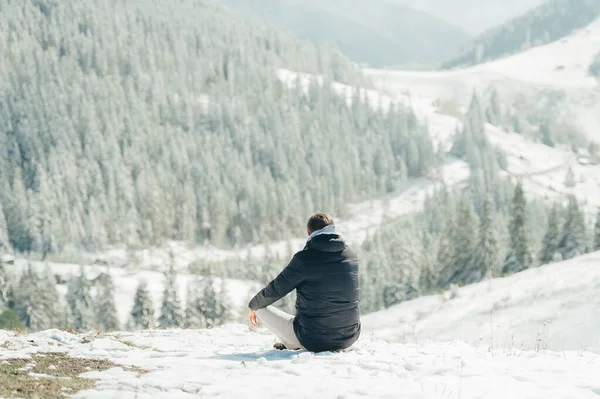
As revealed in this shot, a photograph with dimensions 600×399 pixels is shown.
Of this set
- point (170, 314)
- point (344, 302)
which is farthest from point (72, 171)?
point (344, 302)

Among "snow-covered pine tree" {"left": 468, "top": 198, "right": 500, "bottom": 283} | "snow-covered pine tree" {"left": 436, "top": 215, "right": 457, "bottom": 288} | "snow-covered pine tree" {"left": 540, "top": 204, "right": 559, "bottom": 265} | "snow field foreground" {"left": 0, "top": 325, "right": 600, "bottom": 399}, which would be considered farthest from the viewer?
"snow-covered pine tree" {"left": 436, "top": 215, "right": 457, "bottom": 288}

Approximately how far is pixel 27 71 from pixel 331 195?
104 meters

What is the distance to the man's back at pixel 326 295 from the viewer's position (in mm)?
8039

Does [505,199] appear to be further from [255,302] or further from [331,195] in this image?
[255,302]

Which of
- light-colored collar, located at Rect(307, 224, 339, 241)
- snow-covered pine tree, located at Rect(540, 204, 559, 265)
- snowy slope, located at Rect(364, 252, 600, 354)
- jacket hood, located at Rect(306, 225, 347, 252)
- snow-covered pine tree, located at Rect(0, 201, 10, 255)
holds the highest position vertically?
light-colored collar, located at Rect(307, 224, 339, 241)

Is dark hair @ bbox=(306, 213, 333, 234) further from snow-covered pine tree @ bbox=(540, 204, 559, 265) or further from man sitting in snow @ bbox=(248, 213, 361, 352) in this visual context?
snow-covered pine tree @ bbox=(540, 204, 559, 265)

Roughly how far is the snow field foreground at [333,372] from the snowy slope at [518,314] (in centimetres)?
235

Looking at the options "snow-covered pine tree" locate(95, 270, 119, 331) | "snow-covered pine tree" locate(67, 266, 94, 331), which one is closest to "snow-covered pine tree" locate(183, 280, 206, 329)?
"snow-covered pine tree" locate(95, 270, 119, 331)

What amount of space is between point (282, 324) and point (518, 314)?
31.7ft

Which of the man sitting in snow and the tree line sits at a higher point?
the man sitting in snow

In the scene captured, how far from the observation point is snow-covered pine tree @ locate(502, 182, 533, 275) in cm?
4747

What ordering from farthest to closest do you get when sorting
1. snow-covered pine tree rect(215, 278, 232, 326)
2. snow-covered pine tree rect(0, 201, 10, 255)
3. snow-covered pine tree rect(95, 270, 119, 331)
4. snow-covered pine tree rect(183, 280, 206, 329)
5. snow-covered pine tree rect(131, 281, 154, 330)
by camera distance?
snow-covered pine tree rect(0, 201, 10, 255), snow-covered pine tree rect(95, 270, 119, 331), snow-covered pine tree rect(215, 278, 232, 326), snow-covered pine tree rect(131, 281, 154, 330), snow-covered pine tree rect(183, 280, 206, 329)

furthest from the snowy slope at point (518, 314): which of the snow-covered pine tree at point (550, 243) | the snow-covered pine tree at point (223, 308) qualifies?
the snow-covered pine tree at point (223, 308)

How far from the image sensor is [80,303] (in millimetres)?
63250
